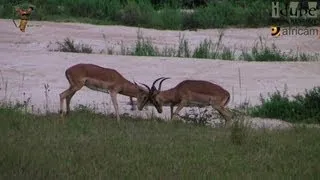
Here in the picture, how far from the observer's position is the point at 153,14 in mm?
31844

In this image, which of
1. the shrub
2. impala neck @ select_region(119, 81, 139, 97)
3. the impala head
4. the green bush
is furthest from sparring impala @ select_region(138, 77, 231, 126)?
the shrub

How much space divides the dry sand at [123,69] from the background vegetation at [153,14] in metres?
4.02

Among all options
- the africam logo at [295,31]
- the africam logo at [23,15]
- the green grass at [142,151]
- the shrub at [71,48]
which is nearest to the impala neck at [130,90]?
the green grass at [142,151]

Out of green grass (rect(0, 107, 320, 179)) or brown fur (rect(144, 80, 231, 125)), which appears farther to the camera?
brown fur (rect(144, 80, 231, 125))

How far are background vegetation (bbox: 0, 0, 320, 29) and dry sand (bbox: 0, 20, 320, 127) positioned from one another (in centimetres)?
402

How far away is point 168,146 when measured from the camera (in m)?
10.2

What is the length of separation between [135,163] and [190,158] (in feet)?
2.76

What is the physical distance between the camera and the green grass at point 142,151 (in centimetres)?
830

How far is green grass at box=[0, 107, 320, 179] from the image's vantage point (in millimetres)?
8305

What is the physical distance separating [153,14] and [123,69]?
1233cm

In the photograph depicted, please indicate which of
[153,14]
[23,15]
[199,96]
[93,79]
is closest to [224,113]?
[199,96]

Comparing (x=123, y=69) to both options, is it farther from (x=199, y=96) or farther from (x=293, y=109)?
(x=199, y=96)

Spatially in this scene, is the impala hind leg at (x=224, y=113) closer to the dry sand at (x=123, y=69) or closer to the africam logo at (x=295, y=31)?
the dry sand at (x=123, y=69)

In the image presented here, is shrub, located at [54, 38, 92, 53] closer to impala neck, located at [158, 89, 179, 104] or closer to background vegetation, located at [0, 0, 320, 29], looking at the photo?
background vegetation, located at [0, 0, 320, 29]
